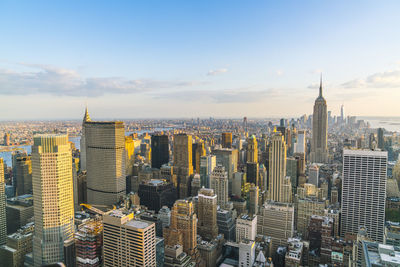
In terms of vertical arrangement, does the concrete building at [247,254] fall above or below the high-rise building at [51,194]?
below

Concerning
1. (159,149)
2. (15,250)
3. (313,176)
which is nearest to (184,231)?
(15,250)

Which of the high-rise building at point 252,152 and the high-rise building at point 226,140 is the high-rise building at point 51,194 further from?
the high-rise building at point 226,140

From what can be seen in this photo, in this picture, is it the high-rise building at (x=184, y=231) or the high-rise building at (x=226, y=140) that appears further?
the high-rise building at (x=226, y=140)

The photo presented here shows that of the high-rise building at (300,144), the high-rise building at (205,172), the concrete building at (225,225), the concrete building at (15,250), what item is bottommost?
the concrete building at (225,225)

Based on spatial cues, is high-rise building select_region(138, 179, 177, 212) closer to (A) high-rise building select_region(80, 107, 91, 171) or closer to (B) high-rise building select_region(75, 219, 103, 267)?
(A) high-rise building select_region(80, 107, 91, 171)

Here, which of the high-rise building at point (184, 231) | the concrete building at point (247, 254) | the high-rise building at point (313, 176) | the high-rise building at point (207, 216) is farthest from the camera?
the high-rise building at point (313, 176)

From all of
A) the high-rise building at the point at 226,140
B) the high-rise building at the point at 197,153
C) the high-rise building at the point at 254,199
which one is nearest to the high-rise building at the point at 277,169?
the high-rise building at the point at 254,199

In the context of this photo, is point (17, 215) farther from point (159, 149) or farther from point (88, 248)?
point (159, 149)
